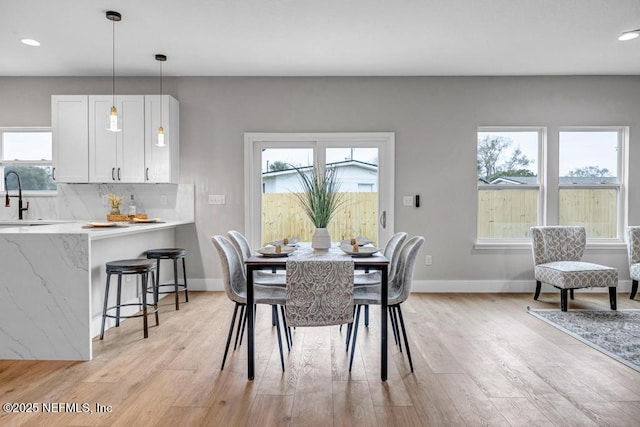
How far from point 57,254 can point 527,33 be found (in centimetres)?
429

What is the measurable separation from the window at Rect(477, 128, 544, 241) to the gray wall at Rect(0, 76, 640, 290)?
0.53ft

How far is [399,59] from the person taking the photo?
4309 mm

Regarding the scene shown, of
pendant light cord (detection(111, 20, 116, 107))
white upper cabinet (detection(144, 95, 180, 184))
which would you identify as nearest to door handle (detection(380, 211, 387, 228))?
white upper cabinet (detection(144, 95, 180, 184))

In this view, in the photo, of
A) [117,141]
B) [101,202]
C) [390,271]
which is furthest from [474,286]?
[101,202]

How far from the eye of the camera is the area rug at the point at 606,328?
2863mm

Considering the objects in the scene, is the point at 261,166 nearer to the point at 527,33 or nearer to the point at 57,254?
the point at 57,254

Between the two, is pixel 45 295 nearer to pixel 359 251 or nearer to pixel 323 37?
pixel 359 251

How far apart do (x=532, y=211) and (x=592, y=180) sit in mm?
836

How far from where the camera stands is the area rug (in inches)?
113

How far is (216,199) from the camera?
493 centimetres

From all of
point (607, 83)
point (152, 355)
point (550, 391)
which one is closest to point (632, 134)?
point (607, 83)

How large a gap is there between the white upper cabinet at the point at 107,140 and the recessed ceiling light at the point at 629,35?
4.68 metres

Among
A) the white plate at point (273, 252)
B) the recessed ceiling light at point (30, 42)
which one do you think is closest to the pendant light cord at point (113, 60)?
the recessed ceiling light at point (30, 42)

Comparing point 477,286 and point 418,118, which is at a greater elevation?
point 418,118
